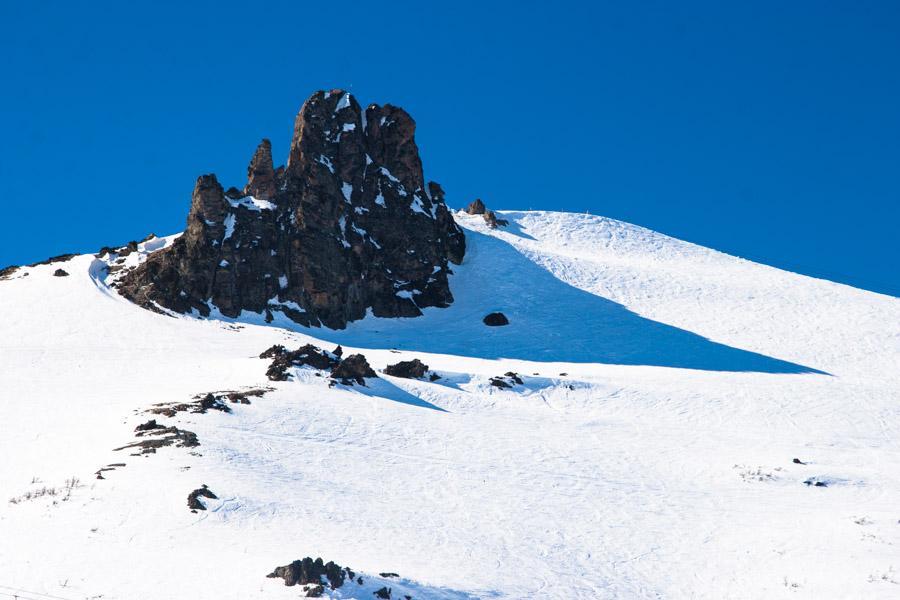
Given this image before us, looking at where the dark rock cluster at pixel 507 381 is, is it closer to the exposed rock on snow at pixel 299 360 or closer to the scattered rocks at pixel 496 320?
the exposed rock on snow at pixel 299 360

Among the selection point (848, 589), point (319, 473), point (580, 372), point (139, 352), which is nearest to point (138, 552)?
point (319, 473)

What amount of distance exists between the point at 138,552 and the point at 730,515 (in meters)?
19.1

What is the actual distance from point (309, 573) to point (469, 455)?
15151mm

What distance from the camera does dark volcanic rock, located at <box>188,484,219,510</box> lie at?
22.7 meters

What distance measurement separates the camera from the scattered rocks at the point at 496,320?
64.6m

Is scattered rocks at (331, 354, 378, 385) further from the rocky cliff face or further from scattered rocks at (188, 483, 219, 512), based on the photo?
the rocky cliff face

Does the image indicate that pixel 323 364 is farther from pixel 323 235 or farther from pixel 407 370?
pixel 323 235

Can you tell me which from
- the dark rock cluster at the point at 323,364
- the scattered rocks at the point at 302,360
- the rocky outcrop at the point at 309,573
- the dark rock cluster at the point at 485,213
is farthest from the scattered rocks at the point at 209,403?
the dark rock cluster at the point at 485,213

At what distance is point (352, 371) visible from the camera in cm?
4156

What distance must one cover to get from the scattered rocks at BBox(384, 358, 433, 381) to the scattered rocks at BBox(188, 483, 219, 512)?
21078 mm

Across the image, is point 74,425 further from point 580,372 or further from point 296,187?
point 296,187

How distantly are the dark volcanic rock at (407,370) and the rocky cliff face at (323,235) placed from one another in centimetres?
1966

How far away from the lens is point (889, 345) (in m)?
57.7

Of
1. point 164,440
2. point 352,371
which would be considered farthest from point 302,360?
point 164,440
